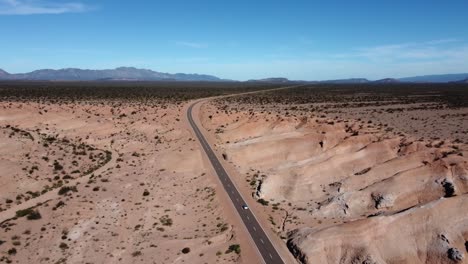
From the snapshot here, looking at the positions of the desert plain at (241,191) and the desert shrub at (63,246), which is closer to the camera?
the desert plain at (241,191)

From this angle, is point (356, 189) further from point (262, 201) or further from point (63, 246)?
point (63, 246)

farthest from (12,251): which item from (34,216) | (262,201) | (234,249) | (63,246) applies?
(262,201)

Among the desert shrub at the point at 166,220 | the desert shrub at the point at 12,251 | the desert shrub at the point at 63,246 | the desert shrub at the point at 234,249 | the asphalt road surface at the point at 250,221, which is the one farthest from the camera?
the desert shrub at the point at 166,220

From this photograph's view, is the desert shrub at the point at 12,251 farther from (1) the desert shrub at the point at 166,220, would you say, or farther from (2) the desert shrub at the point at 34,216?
(1) the desert shrub at the point at 166,220

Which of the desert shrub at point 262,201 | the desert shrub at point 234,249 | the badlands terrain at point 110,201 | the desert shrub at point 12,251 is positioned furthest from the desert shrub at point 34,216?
the desert shrub at point 262,201

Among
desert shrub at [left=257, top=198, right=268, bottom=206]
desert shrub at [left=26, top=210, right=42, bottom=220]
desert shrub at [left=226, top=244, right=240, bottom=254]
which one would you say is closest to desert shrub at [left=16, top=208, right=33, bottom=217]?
desert shrub at [left=26, top=210, right=42, bottom=220]

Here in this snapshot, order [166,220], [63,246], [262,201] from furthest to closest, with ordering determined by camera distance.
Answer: [262,201] < [166,220] < [63,246]
